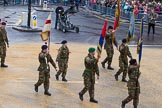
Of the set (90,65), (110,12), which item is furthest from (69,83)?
(110,12)

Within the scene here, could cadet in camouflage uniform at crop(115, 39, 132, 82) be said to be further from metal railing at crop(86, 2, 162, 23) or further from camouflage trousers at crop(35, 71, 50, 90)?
metal railing at crop(86, 2, 162, 23)

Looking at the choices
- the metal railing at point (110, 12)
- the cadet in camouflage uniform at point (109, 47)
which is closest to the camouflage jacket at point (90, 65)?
the cadet in camouflage uniform at point (109, 47)

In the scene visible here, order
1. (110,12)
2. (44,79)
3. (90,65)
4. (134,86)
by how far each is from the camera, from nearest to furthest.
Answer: (134,86) < (90,65) < (44,79) < (110,12)

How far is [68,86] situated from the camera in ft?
55.3

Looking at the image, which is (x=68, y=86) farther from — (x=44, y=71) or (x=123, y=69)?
(x=123, y=69)

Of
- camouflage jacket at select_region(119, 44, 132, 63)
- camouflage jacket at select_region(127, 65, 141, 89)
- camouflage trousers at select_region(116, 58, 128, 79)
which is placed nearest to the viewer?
camouflage jacket at select_region(127, 65, 141, 89)

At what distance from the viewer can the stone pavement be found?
14758mm

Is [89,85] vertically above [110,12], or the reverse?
[110,12]

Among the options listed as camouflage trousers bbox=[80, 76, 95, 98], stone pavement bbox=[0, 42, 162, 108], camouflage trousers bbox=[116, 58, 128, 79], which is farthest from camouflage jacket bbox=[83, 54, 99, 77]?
camouflage trousers bbox=[116, 58, 128, 79]

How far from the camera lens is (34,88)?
16.2 metres

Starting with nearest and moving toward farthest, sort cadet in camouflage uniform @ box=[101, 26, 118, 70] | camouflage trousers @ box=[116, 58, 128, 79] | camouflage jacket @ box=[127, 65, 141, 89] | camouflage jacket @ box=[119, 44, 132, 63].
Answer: camouflage jacket @ box=[127, 65, 141, 89]
camouflage trousers @ box=[116, 58, 128, 79]
camouflage jacket @ box=[119, 44, 132, 63]
cadet in camouflage uniform @ box=[101, 26, 118, 70]

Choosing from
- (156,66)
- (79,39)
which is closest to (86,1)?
(79,39)

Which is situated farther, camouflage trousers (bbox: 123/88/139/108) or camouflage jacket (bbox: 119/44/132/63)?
camouflage jacket (bbox: 119/44/132/63)

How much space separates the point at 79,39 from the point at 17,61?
27.5 ft
